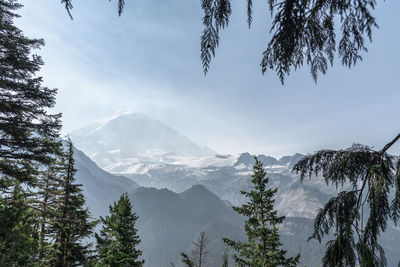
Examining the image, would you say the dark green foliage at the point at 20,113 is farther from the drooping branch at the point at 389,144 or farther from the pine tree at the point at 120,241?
the drooping branch at the point at 389,144

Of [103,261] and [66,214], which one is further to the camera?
[66,214]

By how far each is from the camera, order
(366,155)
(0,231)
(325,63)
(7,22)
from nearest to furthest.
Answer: (325,63) → (366,155) → (0,231) → (7,22)

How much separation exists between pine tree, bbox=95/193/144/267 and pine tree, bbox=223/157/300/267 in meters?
6.67

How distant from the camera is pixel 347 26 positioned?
232 centimetres

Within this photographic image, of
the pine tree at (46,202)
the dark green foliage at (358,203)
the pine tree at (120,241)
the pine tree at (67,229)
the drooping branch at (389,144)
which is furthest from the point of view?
the pine tree at (120,241)

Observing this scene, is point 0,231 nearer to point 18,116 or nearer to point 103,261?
point 18,116

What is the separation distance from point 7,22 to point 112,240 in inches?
535

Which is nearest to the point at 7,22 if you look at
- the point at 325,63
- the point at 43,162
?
the point at 43,162

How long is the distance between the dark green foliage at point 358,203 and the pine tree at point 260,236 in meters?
8.84

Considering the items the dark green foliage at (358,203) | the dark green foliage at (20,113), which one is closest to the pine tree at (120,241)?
the dark green foliage at (20,113)

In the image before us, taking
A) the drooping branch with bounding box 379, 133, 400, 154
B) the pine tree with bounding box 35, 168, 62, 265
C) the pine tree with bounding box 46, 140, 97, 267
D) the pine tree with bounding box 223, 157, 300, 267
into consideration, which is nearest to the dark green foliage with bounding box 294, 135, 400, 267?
the drooping branch with bounding box 379, 133, 400, 154

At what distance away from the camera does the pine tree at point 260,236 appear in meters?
10.9

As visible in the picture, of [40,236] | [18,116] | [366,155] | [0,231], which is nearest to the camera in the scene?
[366,155]

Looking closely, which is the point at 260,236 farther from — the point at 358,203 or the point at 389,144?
the point at 389,144
